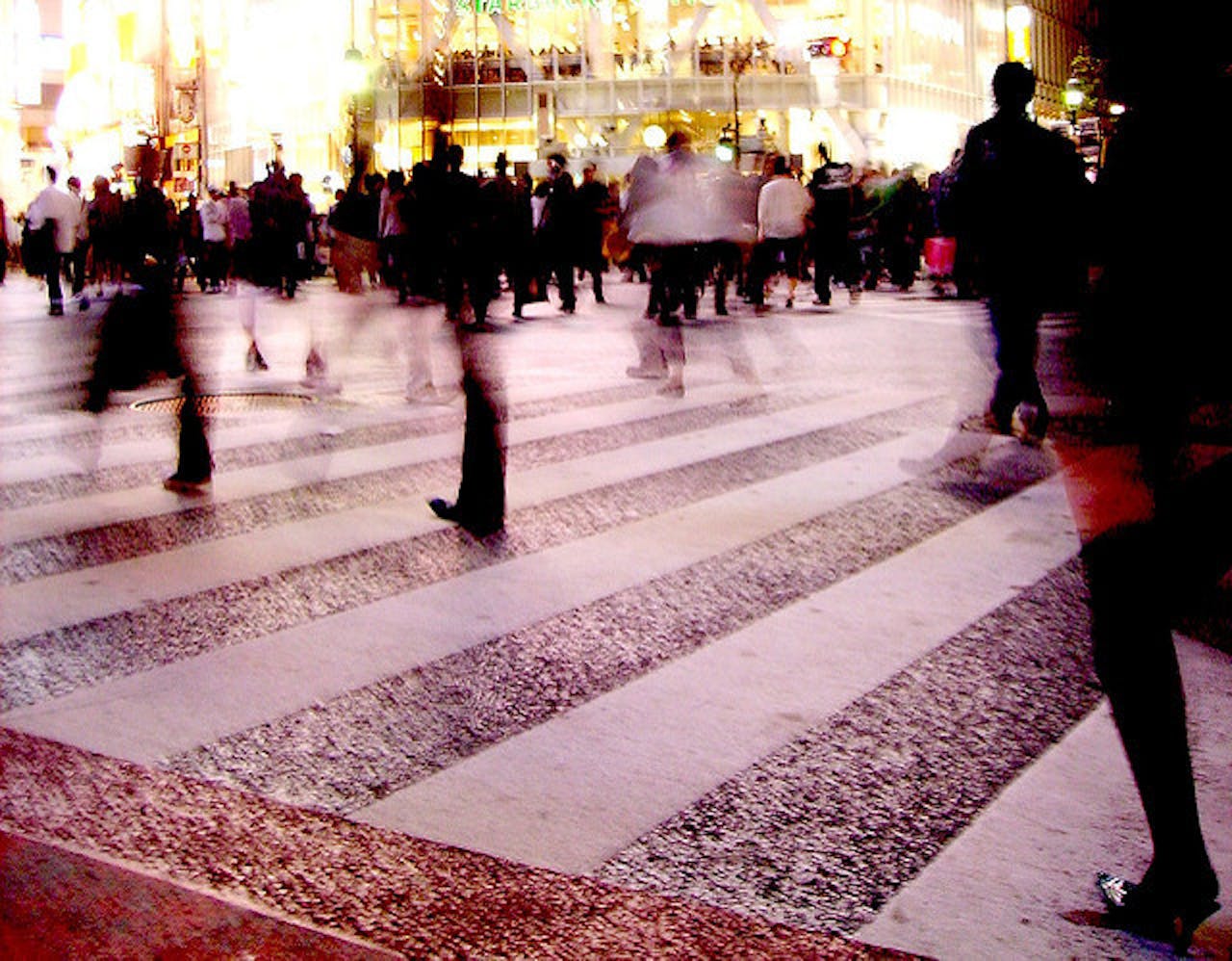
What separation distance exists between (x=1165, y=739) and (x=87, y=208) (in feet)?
87.2

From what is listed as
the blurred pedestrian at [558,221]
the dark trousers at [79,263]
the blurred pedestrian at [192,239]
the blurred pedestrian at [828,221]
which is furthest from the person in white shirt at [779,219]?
the blurred pedestrian at [192,239]

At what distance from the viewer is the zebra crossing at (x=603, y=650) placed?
134 inches

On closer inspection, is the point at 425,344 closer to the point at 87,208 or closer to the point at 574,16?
the point at 87,208

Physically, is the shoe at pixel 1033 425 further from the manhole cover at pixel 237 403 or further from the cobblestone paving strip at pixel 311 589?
the manhole cover at pixel 237 403

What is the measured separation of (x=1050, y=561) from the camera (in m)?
6.02

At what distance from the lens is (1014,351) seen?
8672 millimetres

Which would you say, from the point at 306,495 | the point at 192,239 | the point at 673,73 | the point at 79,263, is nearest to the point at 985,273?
the point at 306,495

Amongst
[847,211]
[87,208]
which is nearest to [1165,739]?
[847,211]

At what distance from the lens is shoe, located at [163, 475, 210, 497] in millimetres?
7526

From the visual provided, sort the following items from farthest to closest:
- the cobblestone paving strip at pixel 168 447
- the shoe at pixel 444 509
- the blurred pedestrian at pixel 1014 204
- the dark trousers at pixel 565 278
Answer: the dark trousers at pixel 565 278, the blurred pedestrian at pixel 1014 204, the cobblestone paving strip at pixel 168 447, the shoe at pixel 444 509

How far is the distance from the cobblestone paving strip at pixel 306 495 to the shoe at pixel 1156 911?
411cm

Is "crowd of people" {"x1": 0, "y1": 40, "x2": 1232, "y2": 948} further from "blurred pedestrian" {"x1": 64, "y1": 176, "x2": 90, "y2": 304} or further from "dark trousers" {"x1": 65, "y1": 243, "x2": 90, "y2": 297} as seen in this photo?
"dark trousers" {"x1": 65, "y1": 243, "x2": 90, "y2": 297}

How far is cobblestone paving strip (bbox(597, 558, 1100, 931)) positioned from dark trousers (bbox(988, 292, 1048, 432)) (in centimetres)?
387

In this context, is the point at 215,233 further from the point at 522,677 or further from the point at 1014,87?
the point at 522,677
